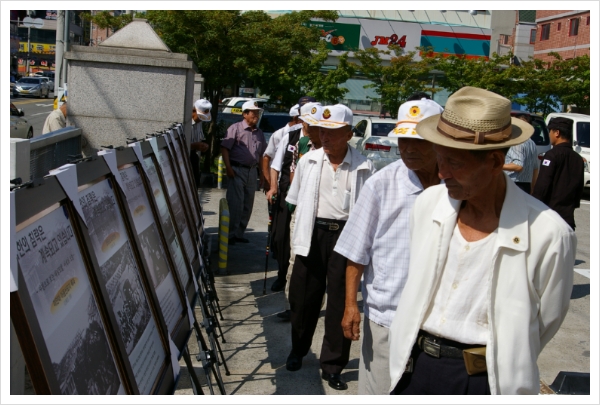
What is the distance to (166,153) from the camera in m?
5.51

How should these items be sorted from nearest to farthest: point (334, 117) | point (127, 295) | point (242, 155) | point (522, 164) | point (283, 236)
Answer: point (127, 295) < point (334, 117) < point (283, 236) < point (522, 164) < point (242, 155)

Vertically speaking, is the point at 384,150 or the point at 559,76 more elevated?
the point at 559,76

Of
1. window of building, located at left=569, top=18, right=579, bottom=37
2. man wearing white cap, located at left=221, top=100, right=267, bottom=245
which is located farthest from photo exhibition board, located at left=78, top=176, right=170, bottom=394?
window of building, located at left=569, top=18, right=579, bottom=37

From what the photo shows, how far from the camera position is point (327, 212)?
5.34 metres

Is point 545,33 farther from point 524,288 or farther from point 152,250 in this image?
point 524,288

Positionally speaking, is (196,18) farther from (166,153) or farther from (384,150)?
(166,153)

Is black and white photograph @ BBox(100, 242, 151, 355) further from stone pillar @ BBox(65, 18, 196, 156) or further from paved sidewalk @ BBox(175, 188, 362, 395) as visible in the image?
stone pillar @ BBox(65, 18, 196, 156)

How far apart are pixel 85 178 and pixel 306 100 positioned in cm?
671

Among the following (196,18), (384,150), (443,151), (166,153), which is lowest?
(384,150)

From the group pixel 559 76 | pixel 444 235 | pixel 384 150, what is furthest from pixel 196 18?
pixel 559 76

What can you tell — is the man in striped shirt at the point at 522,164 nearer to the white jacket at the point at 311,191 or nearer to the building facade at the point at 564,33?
the white jacket at the point at 311,191

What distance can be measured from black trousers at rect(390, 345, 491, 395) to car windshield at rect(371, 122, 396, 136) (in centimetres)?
1599

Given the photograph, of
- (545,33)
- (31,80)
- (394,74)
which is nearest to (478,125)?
(394,74)

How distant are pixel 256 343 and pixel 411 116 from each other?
3080 mm
